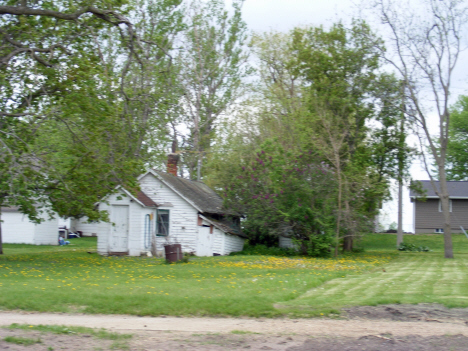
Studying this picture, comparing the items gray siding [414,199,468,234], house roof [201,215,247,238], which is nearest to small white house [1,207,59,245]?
house roof [201,215,247,238]

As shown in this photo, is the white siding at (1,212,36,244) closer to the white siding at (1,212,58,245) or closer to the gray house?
the white siding at (1,212,58,245)

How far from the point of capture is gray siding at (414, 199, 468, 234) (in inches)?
1817

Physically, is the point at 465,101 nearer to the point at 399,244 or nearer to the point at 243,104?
the point at 399,244

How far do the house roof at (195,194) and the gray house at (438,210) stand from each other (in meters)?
22.6

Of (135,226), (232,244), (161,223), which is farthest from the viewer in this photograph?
(232,244)

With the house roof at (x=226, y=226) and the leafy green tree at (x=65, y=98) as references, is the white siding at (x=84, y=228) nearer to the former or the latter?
the house roof at (x=226, y=226)

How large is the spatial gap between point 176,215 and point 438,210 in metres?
30.6

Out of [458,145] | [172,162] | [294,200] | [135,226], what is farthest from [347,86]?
[458,145]

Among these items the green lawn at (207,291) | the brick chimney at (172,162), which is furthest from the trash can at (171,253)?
the brick chimney at (172,162)

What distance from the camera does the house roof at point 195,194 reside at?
26.6 m

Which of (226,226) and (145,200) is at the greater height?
(145,200)

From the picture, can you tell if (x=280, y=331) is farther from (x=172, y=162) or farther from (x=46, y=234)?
(x=46, y=234)

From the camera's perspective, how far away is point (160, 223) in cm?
2698

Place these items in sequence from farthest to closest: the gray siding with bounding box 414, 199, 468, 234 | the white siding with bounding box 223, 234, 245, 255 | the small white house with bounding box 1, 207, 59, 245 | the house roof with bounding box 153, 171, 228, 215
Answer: the gray siding with bounding box 414, 199, 468, 234 → the small white house with bounding box 1, 207, 59, 245 → the white siding with bounding box 223, 234, 245, 255 → the house roof with bounding box 153, 171, 228, 215
